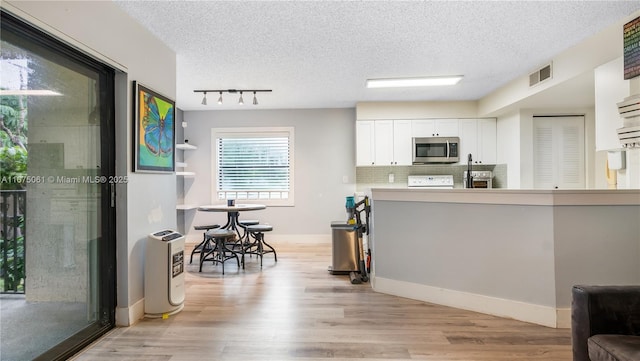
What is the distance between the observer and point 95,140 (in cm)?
232

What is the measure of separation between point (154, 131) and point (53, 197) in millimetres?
1026

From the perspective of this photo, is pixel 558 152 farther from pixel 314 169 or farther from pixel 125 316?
pixel 125 316

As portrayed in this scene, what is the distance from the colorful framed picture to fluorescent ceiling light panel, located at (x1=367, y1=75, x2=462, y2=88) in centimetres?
251

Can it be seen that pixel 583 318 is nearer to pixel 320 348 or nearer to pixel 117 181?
pixel 320 348

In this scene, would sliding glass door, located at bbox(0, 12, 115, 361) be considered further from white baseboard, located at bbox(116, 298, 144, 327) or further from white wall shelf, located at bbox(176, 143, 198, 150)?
white wall shelf, located at bbox(176, 143, 198, 150)

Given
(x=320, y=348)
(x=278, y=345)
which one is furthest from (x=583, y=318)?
(x=278, y=345)

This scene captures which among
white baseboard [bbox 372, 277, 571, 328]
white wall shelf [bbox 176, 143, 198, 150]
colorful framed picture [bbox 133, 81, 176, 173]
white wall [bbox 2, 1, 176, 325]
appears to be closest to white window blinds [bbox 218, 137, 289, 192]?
white wall shelf [bbox 176, 143, 198, 150]

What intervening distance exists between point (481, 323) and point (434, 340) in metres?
0.53

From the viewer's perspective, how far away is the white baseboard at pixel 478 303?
7.84 ft

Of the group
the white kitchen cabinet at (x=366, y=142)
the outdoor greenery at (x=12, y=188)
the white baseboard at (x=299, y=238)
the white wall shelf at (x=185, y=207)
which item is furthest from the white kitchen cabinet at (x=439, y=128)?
the outdoor greenery at (x=12, y=188)

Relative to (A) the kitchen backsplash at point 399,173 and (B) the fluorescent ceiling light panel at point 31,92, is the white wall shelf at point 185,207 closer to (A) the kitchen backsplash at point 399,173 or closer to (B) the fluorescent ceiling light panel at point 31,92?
(A) the kitchen backsplash at point 399,173

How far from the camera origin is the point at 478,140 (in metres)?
5.22

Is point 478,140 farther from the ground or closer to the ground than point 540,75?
closer to the ground

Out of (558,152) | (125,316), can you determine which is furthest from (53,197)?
(558,152)
